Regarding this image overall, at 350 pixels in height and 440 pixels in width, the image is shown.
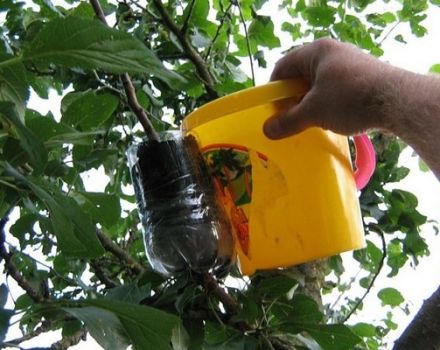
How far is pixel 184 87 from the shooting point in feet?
3.10

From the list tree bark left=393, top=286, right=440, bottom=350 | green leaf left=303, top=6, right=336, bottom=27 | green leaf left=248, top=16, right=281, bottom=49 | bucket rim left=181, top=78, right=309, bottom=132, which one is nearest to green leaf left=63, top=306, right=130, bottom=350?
bucket rim left=181, top=78, right=309, bottom=132

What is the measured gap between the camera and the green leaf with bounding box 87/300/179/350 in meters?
0.50

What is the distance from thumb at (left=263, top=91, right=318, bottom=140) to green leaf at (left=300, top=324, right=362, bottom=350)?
23cm

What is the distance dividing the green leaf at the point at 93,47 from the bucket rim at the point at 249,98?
17 cm

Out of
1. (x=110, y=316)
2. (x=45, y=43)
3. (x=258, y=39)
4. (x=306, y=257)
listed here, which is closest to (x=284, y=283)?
(x=306, y=257)

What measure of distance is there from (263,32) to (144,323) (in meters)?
0.71

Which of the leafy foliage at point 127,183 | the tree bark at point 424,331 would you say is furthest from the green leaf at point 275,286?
the tree bark at point 424,331

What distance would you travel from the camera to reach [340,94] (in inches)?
24.8

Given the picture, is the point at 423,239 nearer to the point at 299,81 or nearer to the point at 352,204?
the point at 352,204

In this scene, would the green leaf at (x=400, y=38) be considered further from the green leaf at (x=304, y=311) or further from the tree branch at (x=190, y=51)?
the green leaf at (x=304, y=311)

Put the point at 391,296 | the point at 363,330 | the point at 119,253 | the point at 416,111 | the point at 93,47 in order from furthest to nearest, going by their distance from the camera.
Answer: the point at 391,296 → the point at 363,330 → the point at 119,253 → the point at 416,111 → the point at 93,47

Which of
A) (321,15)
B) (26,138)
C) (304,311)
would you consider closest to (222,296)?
(304,311)

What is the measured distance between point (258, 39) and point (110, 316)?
2.38 ft

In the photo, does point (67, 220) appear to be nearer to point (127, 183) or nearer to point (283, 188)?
point (283, 188)
